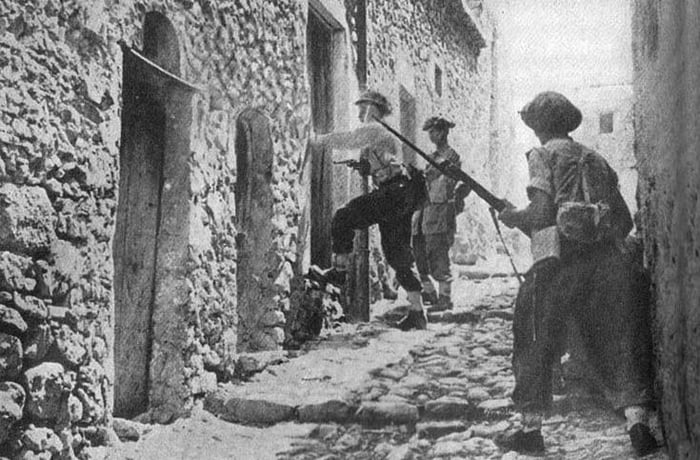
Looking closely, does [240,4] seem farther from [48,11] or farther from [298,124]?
[48,11]

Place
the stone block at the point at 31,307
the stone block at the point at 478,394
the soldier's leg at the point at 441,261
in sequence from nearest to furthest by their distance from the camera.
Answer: the stone block at the point at 31,307
the stone block at the point at 478,394
the soldier's leg at the point at 441,261

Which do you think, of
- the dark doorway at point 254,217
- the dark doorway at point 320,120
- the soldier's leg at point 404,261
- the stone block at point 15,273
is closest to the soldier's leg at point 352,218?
the soldier's leg at point 404,261

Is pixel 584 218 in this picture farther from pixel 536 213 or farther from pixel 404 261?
pixel 404 261

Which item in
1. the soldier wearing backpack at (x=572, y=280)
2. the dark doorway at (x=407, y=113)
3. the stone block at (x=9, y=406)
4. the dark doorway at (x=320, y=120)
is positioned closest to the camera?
the stone block at (x=9, y=406)

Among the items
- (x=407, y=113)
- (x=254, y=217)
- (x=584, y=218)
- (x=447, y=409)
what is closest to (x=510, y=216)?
(x=584, y=218)

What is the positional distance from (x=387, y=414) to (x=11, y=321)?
1311 millimetres

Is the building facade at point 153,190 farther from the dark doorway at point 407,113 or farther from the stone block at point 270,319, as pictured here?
the dark doorway at point 407,113

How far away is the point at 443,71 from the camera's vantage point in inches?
275

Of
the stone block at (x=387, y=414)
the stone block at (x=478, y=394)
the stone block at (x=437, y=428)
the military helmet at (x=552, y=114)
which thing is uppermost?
the military helmet at (x=552, y=114)

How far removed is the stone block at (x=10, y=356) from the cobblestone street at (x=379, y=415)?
496mm

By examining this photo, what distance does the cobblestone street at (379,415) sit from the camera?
2.47 metres

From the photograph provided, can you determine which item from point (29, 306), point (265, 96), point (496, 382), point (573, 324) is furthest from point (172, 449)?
point (265, 96)

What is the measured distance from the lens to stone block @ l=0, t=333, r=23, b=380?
6.77ft

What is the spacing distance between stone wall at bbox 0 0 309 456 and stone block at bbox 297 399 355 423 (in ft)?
1.74
